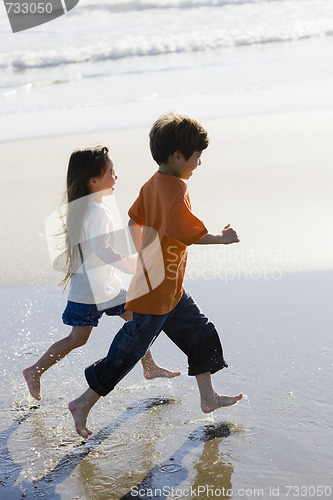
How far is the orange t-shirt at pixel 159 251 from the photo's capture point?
2.87m

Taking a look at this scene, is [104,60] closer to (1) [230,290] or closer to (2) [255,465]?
(1) [230,290]

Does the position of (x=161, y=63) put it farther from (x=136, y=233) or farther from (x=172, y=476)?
(x=172, y=476)

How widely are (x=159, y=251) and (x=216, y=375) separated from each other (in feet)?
2.77

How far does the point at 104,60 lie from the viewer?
14.3 meters

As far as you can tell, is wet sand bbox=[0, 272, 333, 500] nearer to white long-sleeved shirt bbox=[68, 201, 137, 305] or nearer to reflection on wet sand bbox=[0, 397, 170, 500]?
reflection on wet sand bbox=[0, 397, 170, 500]

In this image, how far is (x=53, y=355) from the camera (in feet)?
11.1

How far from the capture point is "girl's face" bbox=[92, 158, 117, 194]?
10.7 ft

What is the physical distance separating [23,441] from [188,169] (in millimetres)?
1283

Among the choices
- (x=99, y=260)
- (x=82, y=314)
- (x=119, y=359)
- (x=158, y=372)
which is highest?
(x=99, y=260)

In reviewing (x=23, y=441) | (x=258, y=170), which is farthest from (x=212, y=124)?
(x=23, y=441)

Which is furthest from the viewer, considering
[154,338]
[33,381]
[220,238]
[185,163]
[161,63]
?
[161,63]

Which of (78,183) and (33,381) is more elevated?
(78,183)

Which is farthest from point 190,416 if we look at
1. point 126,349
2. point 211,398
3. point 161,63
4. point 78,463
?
point 161,63

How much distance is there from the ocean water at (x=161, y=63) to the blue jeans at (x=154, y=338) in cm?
578
